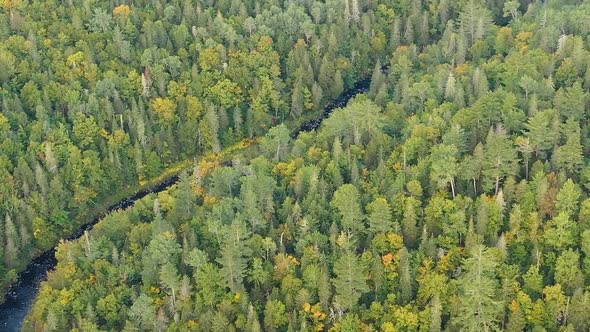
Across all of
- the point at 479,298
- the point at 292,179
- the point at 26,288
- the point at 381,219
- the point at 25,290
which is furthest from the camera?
the point at 26,288

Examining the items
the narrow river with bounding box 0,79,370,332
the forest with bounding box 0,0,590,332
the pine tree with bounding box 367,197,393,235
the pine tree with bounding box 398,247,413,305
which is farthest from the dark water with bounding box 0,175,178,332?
the pine tree with bounding box 398,247,413,305

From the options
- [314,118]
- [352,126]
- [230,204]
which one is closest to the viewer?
[230,204]

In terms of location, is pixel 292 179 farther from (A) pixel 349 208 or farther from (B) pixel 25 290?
(B) pixel 25 290

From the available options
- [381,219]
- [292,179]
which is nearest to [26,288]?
[292,179]

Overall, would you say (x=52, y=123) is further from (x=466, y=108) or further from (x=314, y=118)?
(x=466, y=108)

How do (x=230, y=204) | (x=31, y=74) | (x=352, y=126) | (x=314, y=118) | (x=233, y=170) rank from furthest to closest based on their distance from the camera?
(x=314, y=118) → (x=31, y=74) → (x=352, y=126) → (x=233, y=170) → (x=230, y=204)

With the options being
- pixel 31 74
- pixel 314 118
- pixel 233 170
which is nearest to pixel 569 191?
pixel 233 170

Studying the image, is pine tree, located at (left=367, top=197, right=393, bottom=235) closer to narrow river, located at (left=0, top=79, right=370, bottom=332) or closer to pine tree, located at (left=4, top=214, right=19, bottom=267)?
narrow river, located at (left=0, top=79, right=370, bottom=332)

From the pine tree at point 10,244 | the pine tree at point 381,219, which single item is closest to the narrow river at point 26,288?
the pine tree at point 10,244
